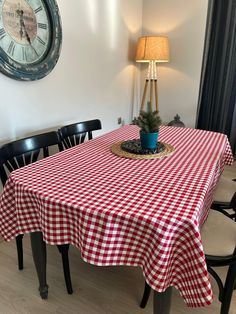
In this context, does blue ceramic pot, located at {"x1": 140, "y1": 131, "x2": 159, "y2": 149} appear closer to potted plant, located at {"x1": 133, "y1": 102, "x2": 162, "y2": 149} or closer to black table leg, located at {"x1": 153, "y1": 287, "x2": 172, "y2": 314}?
potted plant, located at {"x1": 133, "y1": 102, "x2": 162, "y2": 149}

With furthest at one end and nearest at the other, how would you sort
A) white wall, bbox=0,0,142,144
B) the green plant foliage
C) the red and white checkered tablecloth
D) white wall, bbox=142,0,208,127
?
white wall, bbox=142,0,208,127
white wall, bbox=0,0,142,144
the green plant foliage
the red and white checkered tablecloth

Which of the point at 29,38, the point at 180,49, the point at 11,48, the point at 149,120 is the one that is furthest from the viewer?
the point at 180,49

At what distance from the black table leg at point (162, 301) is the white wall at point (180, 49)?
120 inches

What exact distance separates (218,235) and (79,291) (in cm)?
90

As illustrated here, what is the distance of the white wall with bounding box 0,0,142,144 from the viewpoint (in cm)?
207

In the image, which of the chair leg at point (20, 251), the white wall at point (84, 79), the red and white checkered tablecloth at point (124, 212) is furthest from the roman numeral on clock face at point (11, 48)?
the chair leg at point (20, 251)

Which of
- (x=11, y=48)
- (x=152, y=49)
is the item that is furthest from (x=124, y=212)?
(x=152, y=49)

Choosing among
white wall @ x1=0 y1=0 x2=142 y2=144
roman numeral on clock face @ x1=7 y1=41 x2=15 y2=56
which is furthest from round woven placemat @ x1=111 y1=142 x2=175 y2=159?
roman numeral on clock face @ x1=7 y1=41 x2=15 y2=56

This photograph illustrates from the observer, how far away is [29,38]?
2.01m

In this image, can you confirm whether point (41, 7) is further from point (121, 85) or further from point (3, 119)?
point (121, 85)

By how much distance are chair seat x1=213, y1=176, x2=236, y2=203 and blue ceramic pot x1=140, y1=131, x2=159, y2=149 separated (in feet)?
1.90

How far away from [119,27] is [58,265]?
9.18ft

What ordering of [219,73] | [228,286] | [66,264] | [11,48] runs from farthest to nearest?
1. [219,73]
2. [11,48]
3. [66,264]
4. [228,286]

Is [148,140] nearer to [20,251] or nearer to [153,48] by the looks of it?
[20,251]
